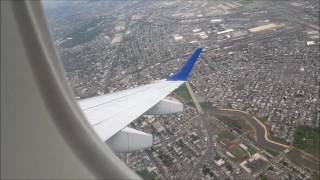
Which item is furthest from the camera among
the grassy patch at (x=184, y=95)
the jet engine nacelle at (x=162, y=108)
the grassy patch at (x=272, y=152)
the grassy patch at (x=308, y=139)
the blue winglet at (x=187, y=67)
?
the grassy patch at (x=184, y=95)

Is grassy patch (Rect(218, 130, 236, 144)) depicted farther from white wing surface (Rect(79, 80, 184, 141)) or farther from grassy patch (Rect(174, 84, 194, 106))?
white wing surface (Rect(79, 80, 184, 141))

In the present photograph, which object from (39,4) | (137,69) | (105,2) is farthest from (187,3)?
(39,4)

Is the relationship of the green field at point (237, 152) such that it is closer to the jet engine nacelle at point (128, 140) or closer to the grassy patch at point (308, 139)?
the grassy patch at point (308, 139)

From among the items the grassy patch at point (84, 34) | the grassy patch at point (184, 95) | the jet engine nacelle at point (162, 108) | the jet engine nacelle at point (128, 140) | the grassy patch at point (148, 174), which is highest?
the jet engine nacelle at point (128, 140)

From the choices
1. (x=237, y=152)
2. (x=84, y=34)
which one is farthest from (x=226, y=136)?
(x=84, y=34)

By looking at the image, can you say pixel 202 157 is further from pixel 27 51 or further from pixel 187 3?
pixel 187 3

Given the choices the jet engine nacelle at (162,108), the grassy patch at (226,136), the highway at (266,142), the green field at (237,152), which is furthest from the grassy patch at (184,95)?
the jet engine nacelle at (162,108)

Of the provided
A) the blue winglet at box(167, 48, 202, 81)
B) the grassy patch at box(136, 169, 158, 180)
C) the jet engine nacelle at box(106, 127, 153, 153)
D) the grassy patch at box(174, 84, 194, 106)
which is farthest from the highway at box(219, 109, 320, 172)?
the jet engine nacelle at box(106, 127, 153, 153)
